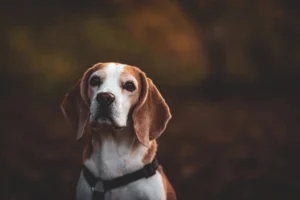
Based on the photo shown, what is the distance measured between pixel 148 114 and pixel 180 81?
2.89 ft

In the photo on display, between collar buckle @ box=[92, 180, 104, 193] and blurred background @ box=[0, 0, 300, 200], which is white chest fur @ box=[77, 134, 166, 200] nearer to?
collar buckle @ box=[92, 180, 104, 193]

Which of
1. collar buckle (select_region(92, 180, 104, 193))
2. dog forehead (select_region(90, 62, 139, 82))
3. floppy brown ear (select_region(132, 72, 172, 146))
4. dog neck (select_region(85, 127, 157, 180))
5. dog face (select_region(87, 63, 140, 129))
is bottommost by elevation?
collar buckle (select_region(92, 180, 104, 193))

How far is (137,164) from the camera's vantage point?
266cm

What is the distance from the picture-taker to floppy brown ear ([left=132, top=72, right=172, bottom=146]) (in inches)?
104

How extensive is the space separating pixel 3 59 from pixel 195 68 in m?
1.23

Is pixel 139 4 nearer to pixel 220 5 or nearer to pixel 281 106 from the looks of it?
pixel 220 5

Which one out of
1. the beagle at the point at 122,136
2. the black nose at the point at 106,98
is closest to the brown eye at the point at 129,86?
the beagle at the point at 122,136

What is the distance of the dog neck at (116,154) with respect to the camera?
8.76 feet

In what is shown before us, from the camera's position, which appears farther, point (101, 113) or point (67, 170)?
point (67, 170)

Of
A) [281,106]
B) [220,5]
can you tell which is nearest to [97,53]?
[220,5]

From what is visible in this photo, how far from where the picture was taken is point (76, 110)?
2729mm

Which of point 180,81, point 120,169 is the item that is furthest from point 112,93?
point 180,81

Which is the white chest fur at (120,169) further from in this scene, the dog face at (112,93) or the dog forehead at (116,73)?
the dog forehead at (116,73)

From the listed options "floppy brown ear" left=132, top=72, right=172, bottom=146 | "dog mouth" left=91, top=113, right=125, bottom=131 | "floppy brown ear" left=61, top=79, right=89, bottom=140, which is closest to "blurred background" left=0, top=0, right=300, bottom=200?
"floppy brown ear" left=61, top=79, right=89, bottom=140
